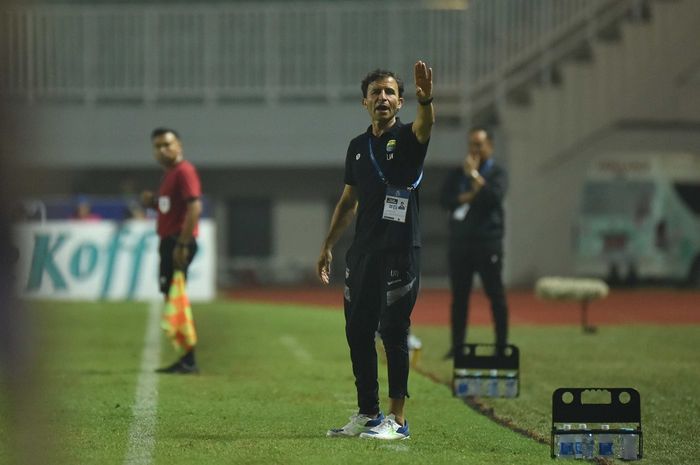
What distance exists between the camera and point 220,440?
22.0ft

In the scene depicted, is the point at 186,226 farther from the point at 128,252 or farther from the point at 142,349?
the point at 128,252

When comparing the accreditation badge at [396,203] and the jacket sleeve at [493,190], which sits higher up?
the accreditation badge at [396,203]

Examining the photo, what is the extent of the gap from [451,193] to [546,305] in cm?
1210

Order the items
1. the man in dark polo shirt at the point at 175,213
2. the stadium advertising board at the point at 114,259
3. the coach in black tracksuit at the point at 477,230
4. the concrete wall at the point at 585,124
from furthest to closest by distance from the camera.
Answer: the concrete wall at the point at 585,124 → the stadium advertising board at the point at 114,259 → the coach in black tracksuit at the point at 477,230 → the man in dark polo shirt at the point at 175,213

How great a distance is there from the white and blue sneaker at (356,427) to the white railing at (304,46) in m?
20.7

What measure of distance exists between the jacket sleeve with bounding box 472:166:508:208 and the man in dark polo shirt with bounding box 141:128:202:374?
8.31 ft

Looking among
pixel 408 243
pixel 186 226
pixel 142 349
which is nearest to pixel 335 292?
pixel 142 349

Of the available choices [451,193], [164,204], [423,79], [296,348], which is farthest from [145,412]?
[296,348]

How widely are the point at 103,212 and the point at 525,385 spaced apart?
15998mm

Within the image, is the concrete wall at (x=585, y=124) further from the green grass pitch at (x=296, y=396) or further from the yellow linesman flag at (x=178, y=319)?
the yellow linesman flag at (x=178, y=319)

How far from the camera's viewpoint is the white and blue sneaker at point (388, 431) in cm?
668

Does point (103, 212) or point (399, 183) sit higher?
point (399, 183)

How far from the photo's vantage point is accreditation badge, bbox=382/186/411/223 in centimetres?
682

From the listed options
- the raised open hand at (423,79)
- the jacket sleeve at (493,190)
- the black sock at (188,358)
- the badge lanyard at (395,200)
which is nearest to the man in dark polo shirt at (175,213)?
the black sock at (188,358)
